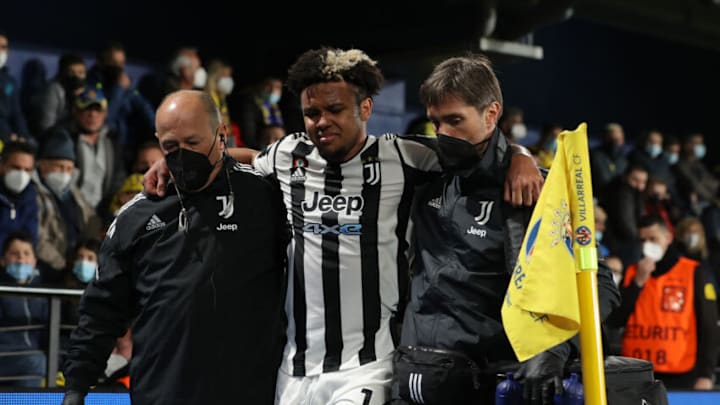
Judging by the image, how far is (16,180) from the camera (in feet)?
22.2

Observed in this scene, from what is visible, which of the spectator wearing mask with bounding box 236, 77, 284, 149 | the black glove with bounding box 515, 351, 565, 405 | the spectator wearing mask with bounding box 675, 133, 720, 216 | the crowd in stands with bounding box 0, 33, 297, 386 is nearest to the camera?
the black glove with bounding box 515, 351, 565, 405

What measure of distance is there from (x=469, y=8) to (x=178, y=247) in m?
6.12

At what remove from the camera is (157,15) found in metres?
10.1

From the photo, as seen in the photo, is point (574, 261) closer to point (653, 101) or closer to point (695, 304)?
point (695, 304)

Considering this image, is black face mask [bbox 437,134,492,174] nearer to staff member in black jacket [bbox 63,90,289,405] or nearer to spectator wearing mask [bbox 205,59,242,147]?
staff member in black jacket [bbox 63,90,289,405]

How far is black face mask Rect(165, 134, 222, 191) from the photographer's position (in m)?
3.33

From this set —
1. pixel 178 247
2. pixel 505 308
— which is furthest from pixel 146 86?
pixel 505 308

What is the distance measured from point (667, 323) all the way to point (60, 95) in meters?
4.69

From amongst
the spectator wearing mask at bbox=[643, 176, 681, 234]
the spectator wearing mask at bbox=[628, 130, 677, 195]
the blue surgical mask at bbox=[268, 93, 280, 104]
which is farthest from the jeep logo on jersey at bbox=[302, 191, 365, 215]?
the spectator wearing mask at bbox=[628, 130, 677, 195]

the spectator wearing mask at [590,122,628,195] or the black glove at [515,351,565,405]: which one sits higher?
the spectator wearing mask at [590,122,628,195]

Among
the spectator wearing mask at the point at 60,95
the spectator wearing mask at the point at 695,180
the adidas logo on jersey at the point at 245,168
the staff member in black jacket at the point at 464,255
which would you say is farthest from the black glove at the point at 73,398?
the spectator wearing mask at the point at 695,180

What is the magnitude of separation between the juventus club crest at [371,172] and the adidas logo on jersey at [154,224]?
2.22 feet

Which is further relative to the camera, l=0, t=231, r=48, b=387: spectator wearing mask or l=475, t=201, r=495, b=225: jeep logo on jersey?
l=0, t=231, r=48, b=387: spectator wearing mask

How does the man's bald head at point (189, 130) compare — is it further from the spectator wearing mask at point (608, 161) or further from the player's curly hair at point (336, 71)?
the spectator wearing mask at point (608, 161)
